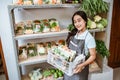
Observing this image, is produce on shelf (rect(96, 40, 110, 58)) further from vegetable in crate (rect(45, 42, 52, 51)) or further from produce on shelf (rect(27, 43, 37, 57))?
produce on shelf (rect(27, 43, 37, 57))

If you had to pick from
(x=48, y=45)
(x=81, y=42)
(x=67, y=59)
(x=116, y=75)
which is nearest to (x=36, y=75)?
(x=48, y=45)

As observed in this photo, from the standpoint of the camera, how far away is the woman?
1556 millimetres

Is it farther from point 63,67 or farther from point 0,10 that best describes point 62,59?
point 0,10

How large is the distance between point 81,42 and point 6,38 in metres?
1.19

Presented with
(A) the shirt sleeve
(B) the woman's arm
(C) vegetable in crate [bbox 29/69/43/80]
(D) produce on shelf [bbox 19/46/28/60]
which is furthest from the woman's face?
(C) vegetable in crate [bbox 29/69/43/80]

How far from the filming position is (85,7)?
1845 mm

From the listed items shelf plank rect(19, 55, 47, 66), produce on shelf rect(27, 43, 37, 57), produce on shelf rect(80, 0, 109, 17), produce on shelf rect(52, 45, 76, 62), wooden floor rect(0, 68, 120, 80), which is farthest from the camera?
wooden floor rect(0, 68, 120, 80)

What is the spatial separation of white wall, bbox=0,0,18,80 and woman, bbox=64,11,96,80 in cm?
96

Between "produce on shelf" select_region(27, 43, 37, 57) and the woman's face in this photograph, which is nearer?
the woman's face

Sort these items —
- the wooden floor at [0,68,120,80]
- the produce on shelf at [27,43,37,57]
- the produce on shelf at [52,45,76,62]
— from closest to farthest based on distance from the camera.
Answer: the produce on shelf at [52,45,76,62]
the produce on shelf at [27,43,37,57]
the wooden floor at [0,68,120,80]

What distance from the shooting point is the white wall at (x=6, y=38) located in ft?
6.84

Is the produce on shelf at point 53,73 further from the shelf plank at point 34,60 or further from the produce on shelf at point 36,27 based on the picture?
the produce on shelf at point 36,27

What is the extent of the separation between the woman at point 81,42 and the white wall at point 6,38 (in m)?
0.96

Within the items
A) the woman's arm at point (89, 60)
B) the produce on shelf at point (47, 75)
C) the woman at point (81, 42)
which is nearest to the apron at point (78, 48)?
the woman at point (81, 42)
